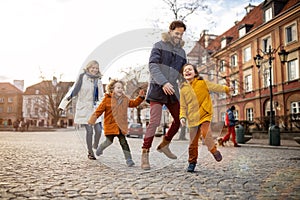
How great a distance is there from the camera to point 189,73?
10.5 ft

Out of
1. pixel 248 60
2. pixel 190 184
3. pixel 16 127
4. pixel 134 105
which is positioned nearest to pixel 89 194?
pixel 190 184

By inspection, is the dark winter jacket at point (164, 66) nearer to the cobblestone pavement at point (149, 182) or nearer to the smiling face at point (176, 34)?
the smiling face at point (176, 34)

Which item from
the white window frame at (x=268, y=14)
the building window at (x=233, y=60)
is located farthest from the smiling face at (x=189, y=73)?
the white window frame at (x=268, y=14)

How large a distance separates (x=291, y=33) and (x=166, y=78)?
846 inches

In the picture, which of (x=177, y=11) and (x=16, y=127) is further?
(x=16, y=127)

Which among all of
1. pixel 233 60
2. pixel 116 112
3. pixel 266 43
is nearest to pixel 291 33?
pixel 266 43

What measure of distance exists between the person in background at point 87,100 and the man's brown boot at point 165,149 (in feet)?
4.31

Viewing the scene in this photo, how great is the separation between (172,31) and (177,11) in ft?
28.0

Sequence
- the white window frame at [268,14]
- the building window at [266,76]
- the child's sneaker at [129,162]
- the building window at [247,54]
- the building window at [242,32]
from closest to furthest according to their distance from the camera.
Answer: the child's sneaker at [129,162] < the building window at [266,76] < the white window frame at [268,14] < the building window at [247,54] < the building window at [242,32]

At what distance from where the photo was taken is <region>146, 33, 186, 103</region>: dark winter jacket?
3172 mm

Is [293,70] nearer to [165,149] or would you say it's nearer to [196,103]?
[165,149]

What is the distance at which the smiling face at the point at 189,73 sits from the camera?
3182 mm

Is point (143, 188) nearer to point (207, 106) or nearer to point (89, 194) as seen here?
point (89, 194)

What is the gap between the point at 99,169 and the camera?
12.4 feet
